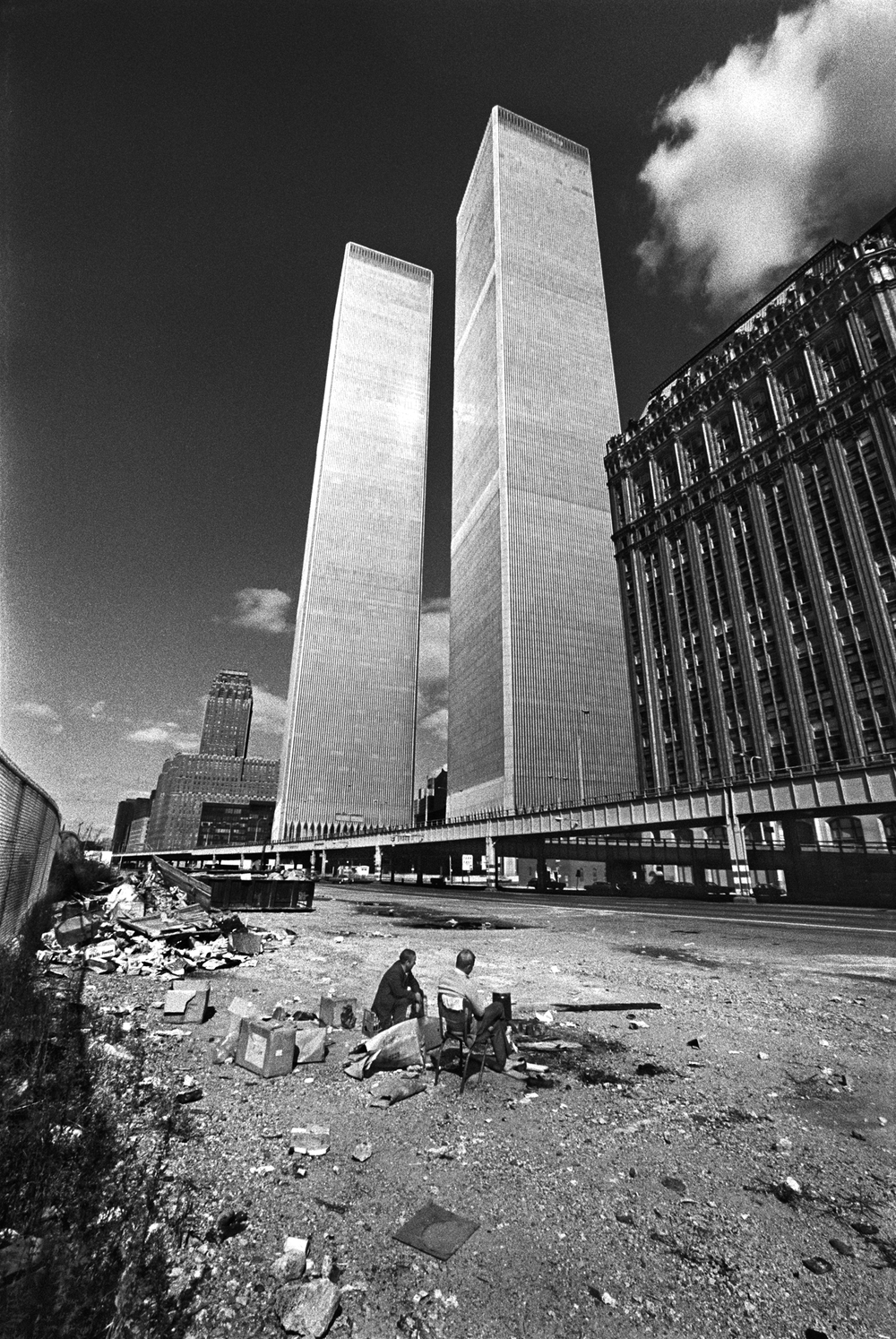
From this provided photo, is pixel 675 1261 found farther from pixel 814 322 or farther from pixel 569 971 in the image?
pixel 814 322

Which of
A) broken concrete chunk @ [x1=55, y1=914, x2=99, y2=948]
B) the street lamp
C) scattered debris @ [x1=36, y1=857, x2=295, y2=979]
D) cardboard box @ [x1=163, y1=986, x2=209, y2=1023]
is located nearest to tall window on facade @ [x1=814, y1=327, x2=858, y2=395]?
the street lamp

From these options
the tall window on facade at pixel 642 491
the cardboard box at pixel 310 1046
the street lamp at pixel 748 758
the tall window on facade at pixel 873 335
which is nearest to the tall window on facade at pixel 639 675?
the tall window on facade at pixel 642 491

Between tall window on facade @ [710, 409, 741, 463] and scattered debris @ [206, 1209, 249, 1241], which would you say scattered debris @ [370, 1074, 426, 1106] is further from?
tall window on facade @ [710, 409, 741, 463]

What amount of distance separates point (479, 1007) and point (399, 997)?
4.26 feet

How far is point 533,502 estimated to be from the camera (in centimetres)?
11588

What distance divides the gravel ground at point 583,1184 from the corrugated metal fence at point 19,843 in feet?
17.2

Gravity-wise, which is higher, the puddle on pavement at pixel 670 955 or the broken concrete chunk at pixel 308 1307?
the puddle on pavement at pixel 670 955

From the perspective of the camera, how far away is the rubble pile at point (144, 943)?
12.9 metres

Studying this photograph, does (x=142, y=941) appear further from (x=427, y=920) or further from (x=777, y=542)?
(x=777, y=542)

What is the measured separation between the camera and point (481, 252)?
5792 inches

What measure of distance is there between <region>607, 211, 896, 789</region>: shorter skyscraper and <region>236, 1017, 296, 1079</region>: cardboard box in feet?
188

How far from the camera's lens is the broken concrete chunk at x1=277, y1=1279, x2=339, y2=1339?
126 inches

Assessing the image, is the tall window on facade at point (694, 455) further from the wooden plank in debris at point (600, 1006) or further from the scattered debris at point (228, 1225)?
the scattered debris at point (228, 1225)

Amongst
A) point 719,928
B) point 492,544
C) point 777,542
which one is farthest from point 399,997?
point 492,544
